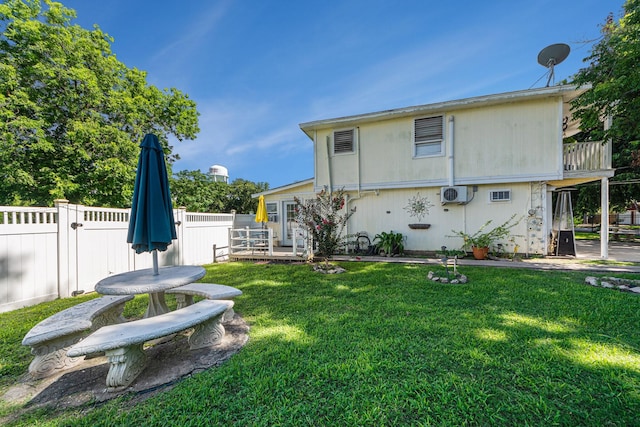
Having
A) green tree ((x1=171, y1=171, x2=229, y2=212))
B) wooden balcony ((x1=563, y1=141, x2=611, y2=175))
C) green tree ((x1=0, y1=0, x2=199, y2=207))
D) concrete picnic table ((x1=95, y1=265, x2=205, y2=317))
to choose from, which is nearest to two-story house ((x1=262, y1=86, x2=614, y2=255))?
wooden balcony ((x1=563, y1=141, x2=611, y2=175))

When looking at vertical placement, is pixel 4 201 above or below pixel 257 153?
below

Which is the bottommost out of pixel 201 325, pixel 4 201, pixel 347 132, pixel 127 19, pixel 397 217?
pixel 201 325

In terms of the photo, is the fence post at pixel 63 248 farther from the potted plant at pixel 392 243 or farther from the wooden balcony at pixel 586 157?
the wooden balcony at pixel 586 157

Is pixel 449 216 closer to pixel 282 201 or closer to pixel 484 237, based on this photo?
pixel 484 237

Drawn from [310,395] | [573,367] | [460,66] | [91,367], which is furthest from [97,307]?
[460,66]

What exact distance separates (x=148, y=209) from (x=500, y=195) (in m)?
9.50

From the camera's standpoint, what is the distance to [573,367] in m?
2.35

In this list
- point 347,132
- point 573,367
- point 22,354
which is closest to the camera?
point 573,367

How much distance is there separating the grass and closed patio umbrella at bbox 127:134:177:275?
5.06 feet

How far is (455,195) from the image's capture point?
820 centimetres

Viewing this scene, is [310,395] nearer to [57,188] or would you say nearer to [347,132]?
[347,132]

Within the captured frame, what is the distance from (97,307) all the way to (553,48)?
1317cm

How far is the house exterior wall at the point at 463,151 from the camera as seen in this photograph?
7551 mm

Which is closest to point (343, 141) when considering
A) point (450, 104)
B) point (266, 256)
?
point (450, 104)
